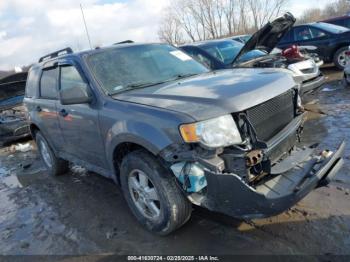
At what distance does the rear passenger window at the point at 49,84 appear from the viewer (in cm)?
488

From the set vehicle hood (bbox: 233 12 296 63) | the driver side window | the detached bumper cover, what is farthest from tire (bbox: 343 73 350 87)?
the detached bumper cover

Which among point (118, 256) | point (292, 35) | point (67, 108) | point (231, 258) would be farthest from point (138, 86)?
point (292, 35)

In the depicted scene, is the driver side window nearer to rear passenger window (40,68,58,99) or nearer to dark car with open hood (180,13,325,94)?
dark car with open hood (180,13,325,94)

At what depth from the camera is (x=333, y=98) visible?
7.98 metres

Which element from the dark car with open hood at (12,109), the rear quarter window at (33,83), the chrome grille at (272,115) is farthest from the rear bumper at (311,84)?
the dark car with open hood at (12,109)

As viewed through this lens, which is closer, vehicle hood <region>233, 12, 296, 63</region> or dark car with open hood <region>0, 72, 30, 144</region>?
vehicle hood <region>233, 12, 296, 63</region>

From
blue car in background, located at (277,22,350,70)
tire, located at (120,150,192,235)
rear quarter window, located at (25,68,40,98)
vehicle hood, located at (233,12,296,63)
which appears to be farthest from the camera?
blue car in background, located at (277,22,350,70)

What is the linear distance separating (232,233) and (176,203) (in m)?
0.64

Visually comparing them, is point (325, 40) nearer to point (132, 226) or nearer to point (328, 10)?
point (132, 226)

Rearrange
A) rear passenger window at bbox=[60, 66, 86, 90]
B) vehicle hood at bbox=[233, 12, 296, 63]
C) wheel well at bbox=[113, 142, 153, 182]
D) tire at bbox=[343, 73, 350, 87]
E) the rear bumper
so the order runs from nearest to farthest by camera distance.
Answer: wheel well at bbox=[113, 142, 153, 182] < rear passenger window at bbox=[60, 66, 86, 90] < the rear bumper < vehicle hood at bbox=[233, 12, 296, 63] < tire at bbox=[343, 73, 350, 87]

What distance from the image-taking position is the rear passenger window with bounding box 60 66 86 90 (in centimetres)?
412

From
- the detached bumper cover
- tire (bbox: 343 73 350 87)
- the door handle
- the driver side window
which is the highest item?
the door handle

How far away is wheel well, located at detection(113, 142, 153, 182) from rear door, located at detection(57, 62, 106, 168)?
0.23m

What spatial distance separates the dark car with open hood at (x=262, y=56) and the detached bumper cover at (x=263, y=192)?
4325 millimetres
